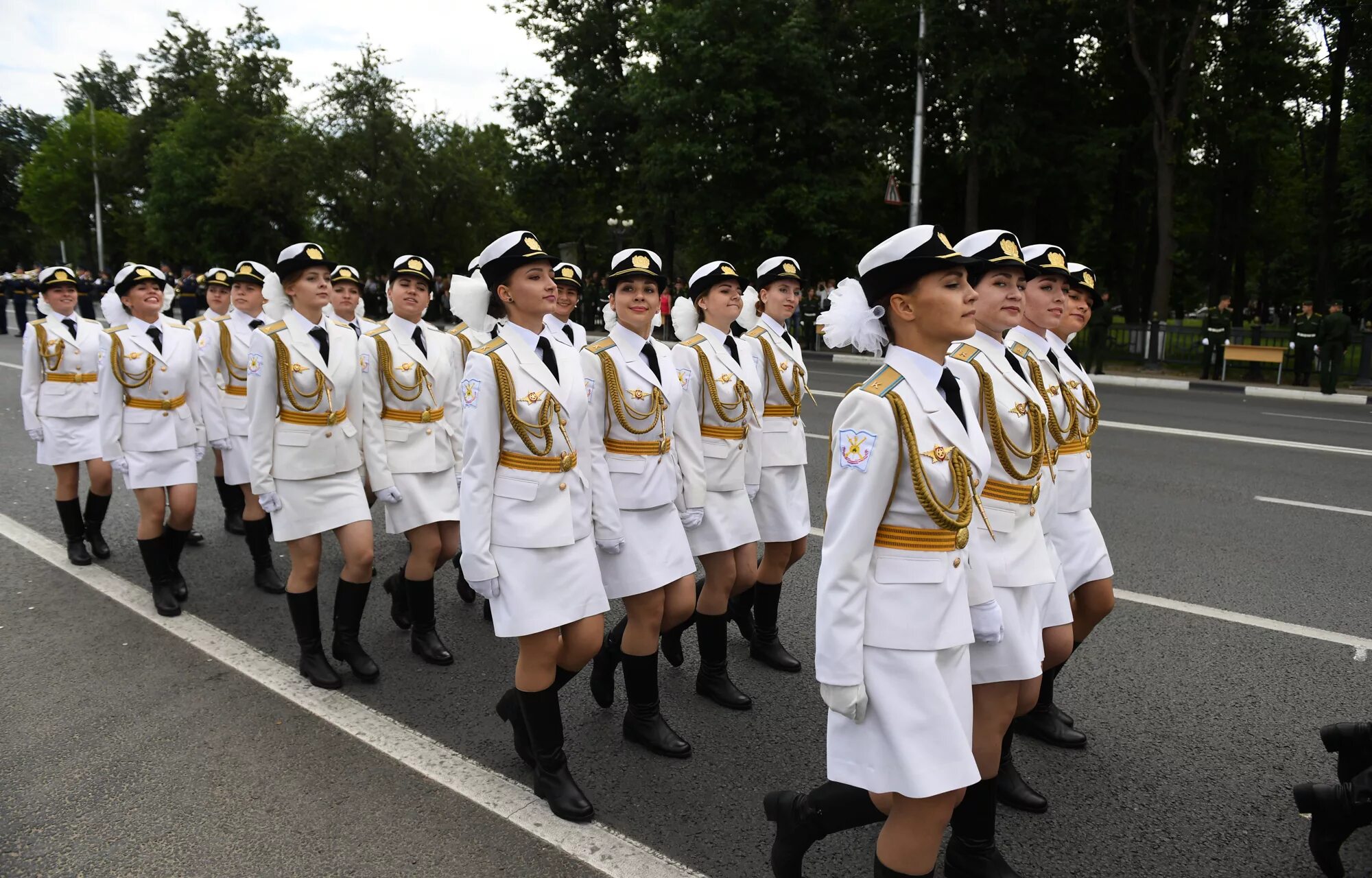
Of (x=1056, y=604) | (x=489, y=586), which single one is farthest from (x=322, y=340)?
(x=1056, y=604)

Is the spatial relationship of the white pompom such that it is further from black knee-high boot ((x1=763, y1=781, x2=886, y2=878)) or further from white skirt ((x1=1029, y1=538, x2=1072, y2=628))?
black knee-high boot ((x1=763, y1=781, x2=886, y2=878))

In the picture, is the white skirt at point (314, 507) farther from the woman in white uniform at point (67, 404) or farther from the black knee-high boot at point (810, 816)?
the woman in white uniform at point (67, 404)

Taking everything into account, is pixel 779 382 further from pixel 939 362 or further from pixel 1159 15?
pixel 1159 15

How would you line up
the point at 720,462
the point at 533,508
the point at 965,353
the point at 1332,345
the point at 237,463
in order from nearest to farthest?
the point at 965,353, the point at 533,508, the point at 720,462, the point at 237,463, the point at 1332,345

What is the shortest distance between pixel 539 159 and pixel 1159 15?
20894mm

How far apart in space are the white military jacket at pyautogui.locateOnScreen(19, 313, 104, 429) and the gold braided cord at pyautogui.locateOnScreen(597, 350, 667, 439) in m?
4.91

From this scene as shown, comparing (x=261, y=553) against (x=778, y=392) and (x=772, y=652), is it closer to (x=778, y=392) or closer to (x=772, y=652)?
(x=772, y=652)

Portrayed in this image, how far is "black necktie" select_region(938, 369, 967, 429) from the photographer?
285 cm

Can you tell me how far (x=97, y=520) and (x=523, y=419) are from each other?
16.3ft

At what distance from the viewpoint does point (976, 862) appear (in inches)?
125

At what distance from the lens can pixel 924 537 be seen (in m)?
2.74

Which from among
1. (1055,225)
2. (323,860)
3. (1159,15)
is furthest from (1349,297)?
(323,860)

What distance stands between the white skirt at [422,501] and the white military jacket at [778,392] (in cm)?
182

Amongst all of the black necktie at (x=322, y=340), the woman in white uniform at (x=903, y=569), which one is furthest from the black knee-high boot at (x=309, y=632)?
the woman in white uniform at (x=903, y=569)
